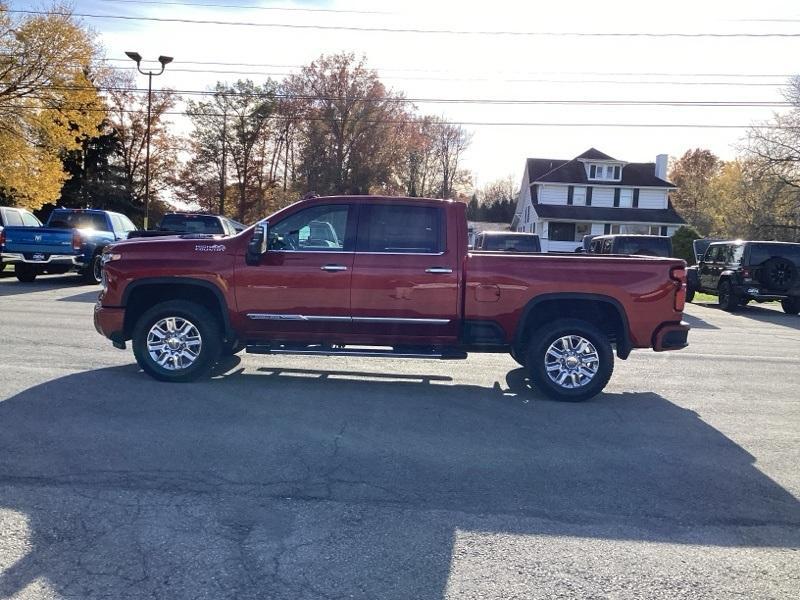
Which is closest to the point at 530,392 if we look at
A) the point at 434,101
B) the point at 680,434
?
the point at 680,434

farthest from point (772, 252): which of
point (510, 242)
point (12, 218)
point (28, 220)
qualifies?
point (28, 220)

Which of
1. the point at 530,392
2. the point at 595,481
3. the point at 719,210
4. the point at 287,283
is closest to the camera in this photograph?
the point at 595,481

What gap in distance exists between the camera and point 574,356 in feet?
22.9

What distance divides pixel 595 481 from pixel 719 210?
59.0 m

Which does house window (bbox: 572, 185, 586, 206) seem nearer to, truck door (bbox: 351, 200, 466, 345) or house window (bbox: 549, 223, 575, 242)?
house window (bbox: 549, 223, 575, 242)

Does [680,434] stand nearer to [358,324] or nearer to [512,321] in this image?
[512,321]

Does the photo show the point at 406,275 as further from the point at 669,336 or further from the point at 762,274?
the point at 762,274

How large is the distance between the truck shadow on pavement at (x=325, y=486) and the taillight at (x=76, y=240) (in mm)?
11452

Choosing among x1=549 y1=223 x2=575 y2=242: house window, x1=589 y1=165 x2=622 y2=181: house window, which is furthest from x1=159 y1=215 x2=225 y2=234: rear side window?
x1=589 y1=165 x2=622 y2=181: house window

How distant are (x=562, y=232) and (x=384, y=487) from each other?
158ft

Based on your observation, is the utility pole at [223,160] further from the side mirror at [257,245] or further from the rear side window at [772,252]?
the side mirror at [257,245]

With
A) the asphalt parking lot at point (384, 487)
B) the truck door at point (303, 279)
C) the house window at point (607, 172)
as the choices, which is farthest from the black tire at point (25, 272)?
the house window at point (607, 172)

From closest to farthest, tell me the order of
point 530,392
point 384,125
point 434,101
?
point 530,392, point 434,101, point 384,125

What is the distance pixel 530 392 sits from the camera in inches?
293
